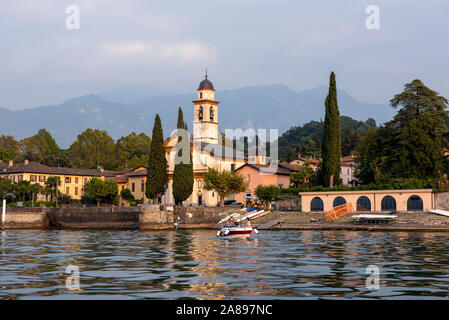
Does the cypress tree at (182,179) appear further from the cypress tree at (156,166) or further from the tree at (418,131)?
the tree at (418,131)

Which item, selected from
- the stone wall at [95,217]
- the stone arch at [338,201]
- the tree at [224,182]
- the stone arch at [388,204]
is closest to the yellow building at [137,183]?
the tree at [224,182]

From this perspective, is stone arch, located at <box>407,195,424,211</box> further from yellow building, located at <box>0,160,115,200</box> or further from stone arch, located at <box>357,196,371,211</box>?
yellow building, located at <box>0,160,115,200</box>

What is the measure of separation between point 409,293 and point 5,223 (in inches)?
2487

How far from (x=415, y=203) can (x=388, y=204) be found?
2.80m

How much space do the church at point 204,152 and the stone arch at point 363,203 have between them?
2958 cm

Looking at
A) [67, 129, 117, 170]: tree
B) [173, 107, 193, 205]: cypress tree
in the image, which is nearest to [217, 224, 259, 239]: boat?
[173, 107, 193, 205]: cypress tree

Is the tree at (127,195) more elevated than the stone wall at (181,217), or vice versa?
the tree at (127,195)

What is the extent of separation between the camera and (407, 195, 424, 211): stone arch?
56.5 meters

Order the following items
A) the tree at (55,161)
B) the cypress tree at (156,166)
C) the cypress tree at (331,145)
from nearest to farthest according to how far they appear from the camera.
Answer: the cypress tree at (331,145)
the cypress tree at (156,166)
the tree at (55,161)

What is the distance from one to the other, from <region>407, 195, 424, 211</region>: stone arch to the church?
34.7 metres

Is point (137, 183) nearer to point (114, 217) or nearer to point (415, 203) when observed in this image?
point (114, 217)

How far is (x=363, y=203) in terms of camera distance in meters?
59.9

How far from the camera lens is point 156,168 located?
228 feet

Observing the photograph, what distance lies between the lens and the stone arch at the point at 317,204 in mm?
62906
